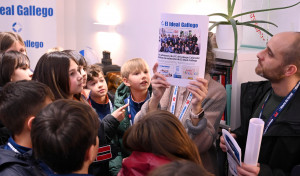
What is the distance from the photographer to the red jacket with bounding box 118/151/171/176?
1362 mm

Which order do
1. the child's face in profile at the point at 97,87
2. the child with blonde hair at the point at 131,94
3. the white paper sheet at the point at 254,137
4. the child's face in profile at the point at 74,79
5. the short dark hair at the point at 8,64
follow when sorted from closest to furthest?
the white paper sheet at the point at 254,137 → the child's face in profile at the point at 74,79 → the short dark hair at the point at 8,64 → the child with blonde hair at the point at 131,94 → the child's face in profile at the point at 97,87

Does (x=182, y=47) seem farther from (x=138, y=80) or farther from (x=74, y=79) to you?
(x=138, y=80)

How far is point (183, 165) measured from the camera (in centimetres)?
93

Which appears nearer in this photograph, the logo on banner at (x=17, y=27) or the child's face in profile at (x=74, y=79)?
the child's face in profile at (x=74, y=79)

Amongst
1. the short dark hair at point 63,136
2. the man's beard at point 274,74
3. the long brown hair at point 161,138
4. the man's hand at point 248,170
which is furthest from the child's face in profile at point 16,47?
the man's hand at point 248,170

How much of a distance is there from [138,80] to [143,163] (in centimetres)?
155

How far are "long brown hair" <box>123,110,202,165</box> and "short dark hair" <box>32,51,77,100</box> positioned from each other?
83 cm

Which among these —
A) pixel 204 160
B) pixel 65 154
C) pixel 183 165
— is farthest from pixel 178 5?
pixel 183 165

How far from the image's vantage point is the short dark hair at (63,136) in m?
1.36

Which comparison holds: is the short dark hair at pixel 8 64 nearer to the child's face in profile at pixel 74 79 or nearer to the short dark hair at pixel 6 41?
the child's face in profile at pixel 74 79

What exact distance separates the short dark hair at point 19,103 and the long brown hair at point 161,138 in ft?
1.85

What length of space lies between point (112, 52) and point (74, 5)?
134cm

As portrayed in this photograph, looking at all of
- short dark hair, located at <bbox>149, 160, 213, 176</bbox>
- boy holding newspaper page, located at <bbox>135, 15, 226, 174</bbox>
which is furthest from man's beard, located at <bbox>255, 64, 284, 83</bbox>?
short dark hair, located at <bbox>149, 160, 213, 176</bbox>

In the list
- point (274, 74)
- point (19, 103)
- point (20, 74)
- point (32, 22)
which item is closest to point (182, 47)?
point (274, 74)
